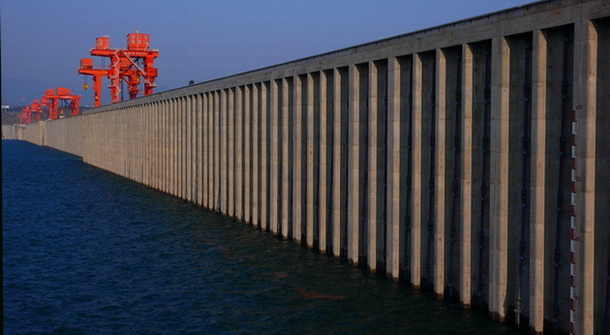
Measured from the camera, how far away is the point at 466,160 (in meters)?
19.9

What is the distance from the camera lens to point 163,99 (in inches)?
2372

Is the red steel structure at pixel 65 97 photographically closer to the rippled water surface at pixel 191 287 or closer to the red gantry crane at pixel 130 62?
the red gantry crane at pixel 130 62

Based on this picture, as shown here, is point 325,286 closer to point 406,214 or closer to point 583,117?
point 406,214

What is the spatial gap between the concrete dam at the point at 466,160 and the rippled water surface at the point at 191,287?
1476 millimetres

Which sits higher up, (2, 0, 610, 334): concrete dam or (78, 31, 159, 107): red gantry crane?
(78, 31, 159, 107): red gantry crane

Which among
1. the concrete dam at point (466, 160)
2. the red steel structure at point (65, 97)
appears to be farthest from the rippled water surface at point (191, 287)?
the red steel structure at point (65, 97)

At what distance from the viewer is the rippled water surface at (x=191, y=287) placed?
20.2 metres

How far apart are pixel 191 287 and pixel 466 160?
12.7 meters

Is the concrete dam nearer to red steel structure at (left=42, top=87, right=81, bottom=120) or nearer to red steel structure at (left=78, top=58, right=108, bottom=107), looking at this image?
red steel structure at (left=78, top=58, right=108, bottom=107)

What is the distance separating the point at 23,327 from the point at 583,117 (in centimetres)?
1915

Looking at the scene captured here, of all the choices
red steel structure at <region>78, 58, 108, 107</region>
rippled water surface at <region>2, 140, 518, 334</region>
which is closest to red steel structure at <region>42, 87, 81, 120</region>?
red steel structure at <region>78, 58, 108, 107</region>

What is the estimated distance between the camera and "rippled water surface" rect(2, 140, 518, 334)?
66.2 feet

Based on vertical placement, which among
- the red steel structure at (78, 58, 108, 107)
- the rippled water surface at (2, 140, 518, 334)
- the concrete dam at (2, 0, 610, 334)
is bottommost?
the rippled water surface at (2, 140, 518, 334)

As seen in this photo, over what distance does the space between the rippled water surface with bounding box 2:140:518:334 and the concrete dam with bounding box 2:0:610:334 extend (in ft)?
4.84
